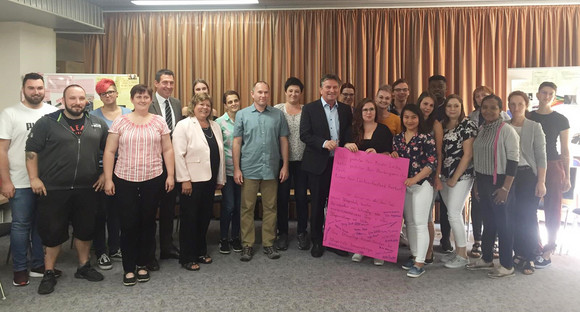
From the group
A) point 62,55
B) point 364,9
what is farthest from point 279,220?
point 62,55

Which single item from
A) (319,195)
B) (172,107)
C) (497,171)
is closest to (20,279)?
(172,107)

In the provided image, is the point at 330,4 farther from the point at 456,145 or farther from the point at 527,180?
the point at 527,180

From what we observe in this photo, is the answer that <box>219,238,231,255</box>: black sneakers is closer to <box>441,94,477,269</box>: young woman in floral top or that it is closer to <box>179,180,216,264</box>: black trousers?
<box>179,180,216,264</box>: black trousers

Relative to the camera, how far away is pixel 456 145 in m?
3.18

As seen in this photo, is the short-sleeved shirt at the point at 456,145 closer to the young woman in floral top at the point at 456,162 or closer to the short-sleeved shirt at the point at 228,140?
the young woman in floral top at the point at 456,162

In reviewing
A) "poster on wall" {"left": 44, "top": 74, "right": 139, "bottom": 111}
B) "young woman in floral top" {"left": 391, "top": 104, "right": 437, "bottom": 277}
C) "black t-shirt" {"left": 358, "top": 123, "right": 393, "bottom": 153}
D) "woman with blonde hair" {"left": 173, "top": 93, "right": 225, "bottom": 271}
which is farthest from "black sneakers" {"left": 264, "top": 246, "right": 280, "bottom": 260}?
"poster on wall" {"left": 44, "top": 74, "right": 139, "bottom": 111}

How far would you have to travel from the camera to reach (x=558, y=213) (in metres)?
3.55

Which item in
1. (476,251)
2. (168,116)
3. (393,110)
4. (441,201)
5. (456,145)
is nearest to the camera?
(456,145)

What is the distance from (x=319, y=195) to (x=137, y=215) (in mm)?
1548

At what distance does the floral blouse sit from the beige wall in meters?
4.60

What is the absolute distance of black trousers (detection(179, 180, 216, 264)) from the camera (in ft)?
10.5

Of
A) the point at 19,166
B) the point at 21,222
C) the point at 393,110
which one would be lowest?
the point at 21,222

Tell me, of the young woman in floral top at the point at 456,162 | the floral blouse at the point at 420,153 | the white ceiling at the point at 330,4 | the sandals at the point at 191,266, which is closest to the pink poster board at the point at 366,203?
the floral blouse at the point at 420,153

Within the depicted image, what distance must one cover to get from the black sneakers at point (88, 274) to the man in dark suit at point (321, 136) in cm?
179
